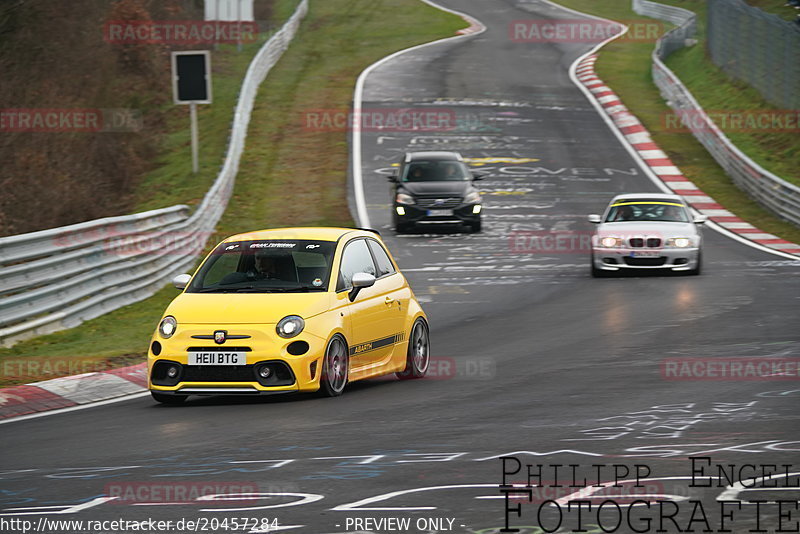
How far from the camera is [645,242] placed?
78.0ft

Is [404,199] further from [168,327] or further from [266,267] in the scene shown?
[168,327]

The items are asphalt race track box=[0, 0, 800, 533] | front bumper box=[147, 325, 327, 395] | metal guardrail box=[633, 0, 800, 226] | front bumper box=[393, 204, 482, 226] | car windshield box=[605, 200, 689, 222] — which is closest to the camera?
asphalt race track box=[0, 0, 800, 533]

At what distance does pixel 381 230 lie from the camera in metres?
31.0

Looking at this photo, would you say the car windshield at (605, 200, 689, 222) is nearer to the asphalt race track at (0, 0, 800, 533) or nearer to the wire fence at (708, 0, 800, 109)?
the asphalt race track at (0, 0, 800, 533)

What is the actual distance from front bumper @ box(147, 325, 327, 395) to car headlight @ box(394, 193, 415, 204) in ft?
60.9

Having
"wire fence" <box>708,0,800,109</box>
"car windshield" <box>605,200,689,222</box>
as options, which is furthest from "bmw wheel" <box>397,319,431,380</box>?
"wire fence" <box>708,0,800,109</box>

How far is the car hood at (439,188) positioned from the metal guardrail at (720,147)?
24.2ft

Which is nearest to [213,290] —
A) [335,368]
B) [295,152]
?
[335,368]

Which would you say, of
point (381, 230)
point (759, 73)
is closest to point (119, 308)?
point (381, 230)

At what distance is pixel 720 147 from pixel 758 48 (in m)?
6.33

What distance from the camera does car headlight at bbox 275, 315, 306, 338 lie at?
38.4 ft

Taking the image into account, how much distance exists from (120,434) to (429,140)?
3348cm

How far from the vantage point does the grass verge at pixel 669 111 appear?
33.8 metres

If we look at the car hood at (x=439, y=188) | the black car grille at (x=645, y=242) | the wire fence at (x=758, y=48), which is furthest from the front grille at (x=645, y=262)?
the wire fence at (x=758, y=48)
